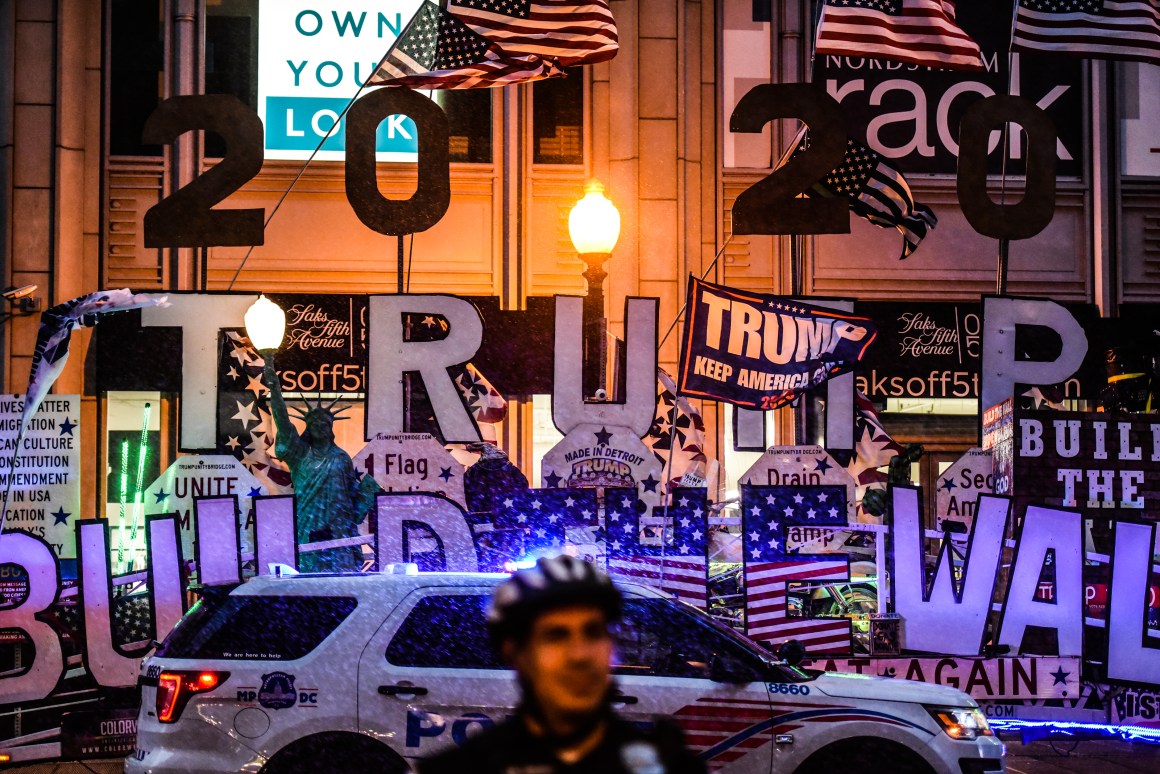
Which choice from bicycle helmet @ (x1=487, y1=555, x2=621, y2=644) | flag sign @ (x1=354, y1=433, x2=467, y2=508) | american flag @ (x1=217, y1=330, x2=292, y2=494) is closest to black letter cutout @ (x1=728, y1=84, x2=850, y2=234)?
flag sign @ (x1=354, y1=433, x2=467, y2=508)

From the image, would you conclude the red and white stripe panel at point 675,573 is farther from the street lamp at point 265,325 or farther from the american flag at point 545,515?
the street lamp at point 265,325

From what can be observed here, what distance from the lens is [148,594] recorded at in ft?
36.4

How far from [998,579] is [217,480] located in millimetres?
7053

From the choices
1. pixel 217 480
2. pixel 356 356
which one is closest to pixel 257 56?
pixel 356 356

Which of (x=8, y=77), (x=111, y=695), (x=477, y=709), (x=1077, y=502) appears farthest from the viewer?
(x=8, y=77)

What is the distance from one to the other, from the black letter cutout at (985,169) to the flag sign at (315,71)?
8.05 metres

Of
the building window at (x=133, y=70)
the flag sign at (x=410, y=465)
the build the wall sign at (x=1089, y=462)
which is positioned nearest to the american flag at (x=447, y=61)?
the flag sign at (x=410, y=465)

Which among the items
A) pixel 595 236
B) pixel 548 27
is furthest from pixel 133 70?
pixel 595 236

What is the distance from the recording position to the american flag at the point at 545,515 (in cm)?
1163

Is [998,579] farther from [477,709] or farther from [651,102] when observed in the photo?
[651,102]

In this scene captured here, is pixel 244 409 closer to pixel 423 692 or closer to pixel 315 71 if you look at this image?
pixel 315 71

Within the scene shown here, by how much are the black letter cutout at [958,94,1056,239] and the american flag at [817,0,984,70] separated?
1.72ft

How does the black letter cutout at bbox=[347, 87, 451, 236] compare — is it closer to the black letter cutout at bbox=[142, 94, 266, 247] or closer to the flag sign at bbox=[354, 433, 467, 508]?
the black letter cutout at bbox=[142, 94, 266, 247]

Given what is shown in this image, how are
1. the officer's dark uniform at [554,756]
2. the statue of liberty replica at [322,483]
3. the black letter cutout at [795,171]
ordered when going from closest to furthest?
the officer's dark uniform at [554,756], the statue of liberty replica at [322,483], the black letter cutout at [795,171]
